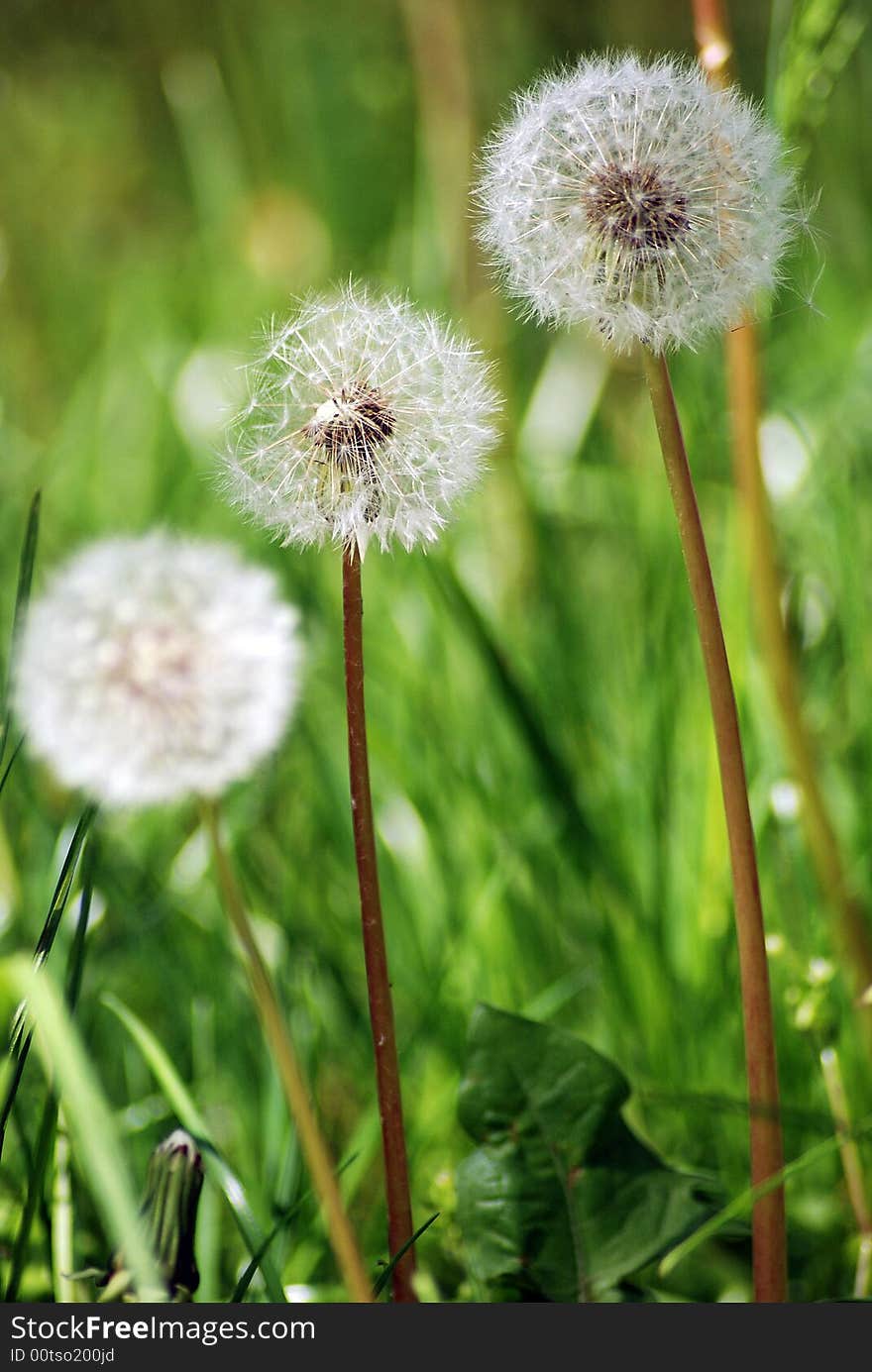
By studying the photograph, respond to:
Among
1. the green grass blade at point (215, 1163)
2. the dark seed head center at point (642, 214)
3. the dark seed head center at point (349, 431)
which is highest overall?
the dark seed head center at point (642, 214)

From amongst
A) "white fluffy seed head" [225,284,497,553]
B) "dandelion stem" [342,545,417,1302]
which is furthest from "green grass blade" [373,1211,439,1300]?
"white fluffy seed head" [225,284,497,553]

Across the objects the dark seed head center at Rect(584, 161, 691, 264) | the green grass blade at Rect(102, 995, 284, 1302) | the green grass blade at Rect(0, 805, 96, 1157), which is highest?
the dark seed head center at Rect(584, 161, 691, 264)

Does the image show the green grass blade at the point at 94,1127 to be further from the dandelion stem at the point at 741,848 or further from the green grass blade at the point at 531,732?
the green grass blade at the point at 531,732

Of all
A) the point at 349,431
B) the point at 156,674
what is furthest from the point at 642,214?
the point at 156,674

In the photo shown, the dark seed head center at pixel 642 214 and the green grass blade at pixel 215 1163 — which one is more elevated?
the dark seed head center at pixel 642 214

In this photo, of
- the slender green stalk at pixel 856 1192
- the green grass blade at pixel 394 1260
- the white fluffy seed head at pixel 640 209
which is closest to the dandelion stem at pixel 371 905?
the green grass blade at pixel 394 1260

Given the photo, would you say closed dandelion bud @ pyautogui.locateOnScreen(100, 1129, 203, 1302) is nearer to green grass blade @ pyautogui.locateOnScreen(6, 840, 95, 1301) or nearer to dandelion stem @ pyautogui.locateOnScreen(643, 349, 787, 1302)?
green grass blade @ pyautogui.locateOnScreen(6, 840, 95, 1301)
